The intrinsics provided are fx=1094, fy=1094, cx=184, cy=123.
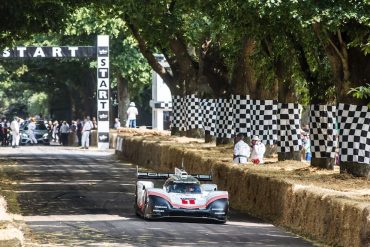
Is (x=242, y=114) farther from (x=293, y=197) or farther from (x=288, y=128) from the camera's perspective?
(x=293, y=197)

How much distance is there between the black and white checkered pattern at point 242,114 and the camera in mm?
39844

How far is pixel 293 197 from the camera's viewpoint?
23.0m

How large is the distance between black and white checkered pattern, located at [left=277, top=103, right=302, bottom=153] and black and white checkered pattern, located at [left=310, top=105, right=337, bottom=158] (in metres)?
3.28

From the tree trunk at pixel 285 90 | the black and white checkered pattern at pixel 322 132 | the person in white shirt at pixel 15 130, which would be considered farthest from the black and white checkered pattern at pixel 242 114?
the person in white shirt at pixel 15 130

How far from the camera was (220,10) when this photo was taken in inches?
1296

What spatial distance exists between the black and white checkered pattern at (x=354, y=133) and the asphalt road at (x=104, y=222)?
9.29 feet

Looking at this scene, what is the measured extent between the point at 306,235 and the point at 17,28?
64.7ft

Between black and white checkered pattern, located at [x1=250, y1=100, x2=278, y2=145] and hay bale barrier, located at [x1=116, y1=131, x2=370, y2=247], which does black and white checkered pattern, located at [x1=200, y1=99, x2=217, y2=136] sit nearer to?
hay bale barrier, located at [x1=116, y1=131, x2=370, y2=247]

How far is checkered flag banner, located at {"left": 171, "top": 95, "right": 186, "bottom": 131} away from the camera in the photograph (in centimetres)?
5331

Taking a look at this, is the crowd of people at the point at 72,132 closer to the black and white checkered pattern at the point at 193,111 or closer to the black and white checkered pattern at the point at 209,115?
the black and white checkered pattern at the point at 193,111

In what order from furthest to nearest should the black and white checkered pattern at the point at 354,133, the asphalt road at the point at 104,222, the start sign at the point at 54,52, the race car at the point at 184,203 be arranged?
the start sign at the point at 54,52 → the black and white checkered pattern at the point at 354,133 → the race car at the point at 184,203 → the asphalt road at the point at 104,222

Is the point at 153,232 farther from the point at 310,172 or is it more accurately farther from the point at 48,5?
the point at 48,5

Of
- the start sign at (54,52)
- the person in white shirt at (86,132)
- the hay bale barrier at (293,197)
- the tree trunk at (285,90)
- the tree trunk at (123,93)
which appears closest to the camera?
the hay bale barrier at (293,197)

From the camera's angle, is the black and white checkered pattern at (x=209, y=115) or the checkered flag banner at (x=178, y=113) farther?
the checkered flag banner at (x=178, y=113)
